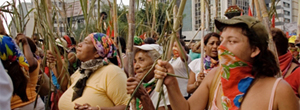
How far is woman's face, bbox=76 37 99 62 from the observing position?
2338 mm

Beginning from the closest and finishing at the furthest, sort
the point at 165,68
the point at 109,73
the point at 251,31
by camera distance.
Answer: the point at 165,68 < the point at 251,31 < the point at 109,73

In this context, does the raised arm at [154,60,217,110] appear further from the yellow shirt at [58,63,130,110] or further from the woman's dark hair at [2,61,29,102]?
the woman's dark hair at [2,61,29,102]

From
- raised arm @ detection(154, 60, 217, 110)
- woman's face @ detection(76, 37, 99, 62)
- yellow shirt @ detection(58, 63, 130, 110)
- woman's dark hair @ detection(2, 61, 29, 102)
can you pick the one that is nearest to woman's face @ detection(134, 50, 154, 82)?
yellow shirt @ detection(58, 63, 130, 110)

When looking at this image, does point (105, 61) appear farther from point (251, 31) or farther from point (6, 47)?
point (251, 31)

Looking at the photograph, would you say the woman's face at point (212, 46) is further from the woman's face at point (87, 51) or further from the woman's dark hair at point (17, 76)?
the woman's dark hair at point (17, 76)

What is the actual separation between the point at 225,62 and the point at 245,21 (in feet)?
0.75

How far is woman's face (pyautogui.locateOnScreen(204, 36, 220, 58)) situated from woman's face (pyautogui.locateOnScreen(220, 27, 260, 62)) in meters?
1.56

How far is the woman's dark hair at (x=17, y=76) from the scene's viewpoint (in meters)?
1.90

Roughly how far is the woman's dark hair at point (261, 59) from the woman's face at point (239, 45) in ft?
0.06

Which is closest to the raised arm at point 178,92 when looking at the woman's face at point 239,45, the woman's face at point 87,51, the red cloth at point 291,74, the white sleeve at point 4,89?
the woman's face at point 239,45

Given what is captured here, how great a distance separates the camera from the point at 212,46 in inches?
118

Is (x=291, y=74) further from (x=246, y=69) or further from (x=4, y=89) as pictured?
(x=4, y=89)

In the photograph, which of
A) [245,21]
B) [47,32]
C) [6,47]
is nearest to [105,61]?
[47,32]

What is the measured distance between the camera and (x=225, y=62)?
54.2 inches
